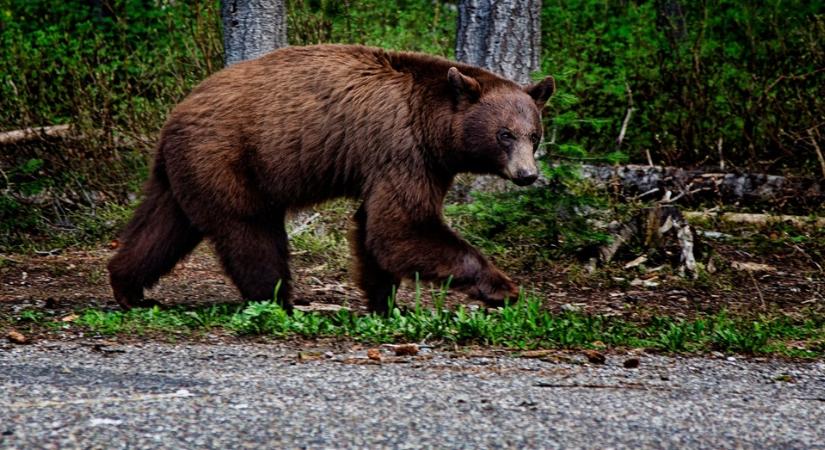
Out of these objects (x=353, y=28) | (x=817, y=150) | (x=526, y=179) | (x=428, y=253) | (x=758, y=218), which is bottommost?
(x=758, y=218)

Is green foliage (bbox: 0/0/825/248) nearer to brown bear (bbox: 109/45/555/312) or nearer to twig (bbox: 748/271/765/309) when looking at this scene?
twig (bbox: 748/271/765/309)

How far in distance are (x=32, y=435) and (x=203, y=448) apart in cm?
60

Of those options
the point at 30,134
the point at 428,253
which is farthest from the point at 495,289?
the point at 30,134

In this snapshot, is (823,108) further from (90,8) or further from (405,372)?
(90,8)

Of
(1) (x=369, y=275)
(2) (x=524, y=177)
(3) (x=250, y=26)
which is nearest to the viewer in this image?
(2) (x=524, y=177)

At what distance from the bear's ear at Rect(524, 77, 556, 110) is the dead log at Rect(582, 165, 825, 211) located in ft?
11.8

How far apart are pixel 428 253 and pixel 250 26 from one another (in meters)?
3.64

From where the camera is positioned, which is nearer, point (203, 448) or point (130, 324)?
point (203, 448)

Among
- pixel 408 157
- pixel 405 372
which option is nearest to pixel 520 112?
pixel 408 157

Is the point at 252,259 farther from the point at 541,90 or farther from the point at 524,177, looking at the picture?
the point at 541,90

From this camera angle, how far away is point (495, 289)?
6207 millimetres

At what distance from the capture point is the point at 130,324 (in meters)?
6.08

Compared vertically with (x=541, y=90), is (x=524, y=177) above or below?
below

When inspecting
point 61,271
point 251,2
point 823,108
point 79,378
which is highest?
point 251,2
